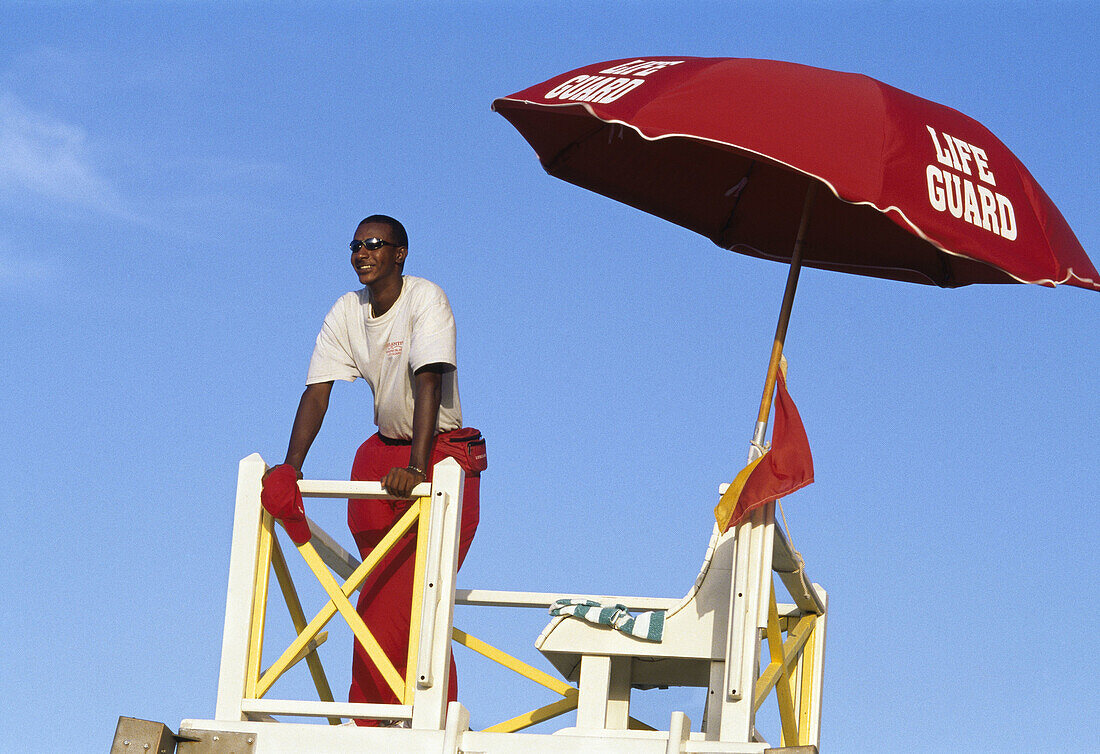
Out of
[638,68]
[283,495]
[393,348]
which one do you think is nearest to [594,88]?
[638,68]

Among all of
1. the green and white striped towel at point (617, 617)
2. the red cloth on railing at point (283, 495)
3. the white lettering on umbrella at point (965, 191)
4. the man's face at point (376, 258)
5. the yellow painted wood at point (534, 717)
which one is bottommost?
the yellow painted wood at point (534, 717)

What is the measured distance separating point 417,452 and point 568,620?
1303 mm

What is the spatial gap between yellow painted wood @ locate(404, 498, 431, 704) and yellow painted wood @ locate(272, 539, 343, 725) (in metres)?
0.51

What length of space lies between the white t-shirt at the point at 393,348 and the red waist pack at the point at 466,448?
0.21 feet

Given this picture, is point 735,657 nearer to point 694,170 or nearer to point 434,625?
point 434,625

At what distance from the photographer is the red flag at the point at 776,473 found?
6180 millimetres

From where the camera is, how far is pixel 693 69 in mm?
6773

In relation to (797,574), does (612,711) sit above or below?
below

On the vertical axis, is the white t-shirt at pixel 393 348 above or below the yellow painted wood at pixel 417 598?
above

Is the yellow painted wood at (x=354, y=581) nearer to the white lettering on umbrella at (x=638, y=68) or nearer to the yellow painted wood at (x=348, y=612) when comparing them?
the yellow painted wood at (x=348, y=612)

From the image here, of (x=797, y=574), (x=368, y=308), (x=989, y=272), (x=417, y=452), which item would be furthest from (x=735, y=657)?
(x=989, y=272)

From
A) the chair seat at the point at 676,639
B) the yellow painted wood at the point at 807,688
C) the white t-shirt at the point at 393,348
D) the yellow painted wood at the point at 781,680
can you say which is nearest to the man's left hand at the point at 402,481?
the white t-shirt at the point at 393,348

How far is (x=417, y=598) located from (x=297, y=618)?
0.97m

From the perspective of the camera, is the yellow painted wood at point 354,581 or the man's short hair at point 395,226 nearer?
the yellow painted wood at point 354,581
